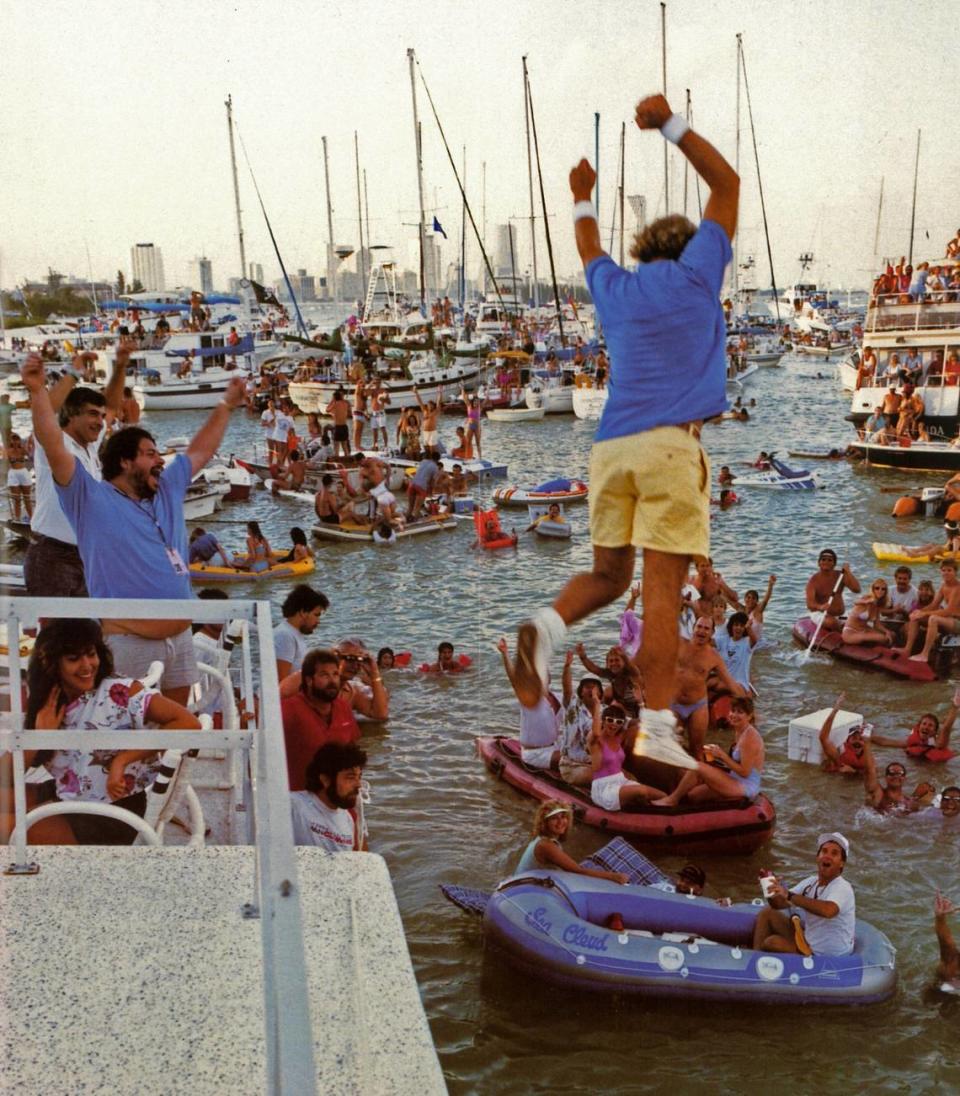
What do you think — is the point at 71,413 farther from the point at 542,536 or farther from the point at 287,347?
the point at 287,347

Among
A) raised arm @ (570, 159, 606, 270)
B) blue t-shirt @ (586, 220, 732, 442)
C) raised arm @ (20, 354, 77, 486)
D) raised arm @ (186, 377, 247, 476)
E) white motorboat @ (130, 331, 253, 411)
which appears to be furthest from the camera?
white motorboat @ (130, 331, 253, 411)

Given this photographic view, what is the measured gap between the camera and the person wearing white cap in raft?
6.88 meters

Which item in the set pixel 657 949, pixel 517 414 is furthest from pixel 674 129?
pixel 517 414

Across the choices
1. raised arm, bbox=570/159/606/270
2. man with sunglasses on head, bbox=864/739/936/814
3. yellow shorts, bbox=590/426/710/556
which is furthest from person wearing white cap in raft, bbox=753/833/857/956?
raised arm, bbox=570/159/606/270

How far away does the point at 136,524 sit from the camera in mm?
4574

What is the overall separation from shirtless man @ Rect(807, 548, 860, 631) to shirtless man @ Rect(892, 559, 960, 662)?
897 mm

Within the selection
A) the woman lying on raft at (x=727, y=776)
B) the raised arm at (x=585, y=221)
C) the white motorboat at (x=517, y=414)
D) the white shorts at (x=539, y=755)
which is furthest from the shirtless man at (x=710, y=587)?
the white motorboat at (x=517, y=414)

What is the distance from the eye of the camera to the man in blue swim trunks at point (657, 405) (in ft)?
7.36

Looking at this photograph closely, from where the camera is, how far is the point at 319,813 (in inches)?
211

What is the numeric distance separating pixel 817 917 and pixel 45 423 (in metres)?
5.40

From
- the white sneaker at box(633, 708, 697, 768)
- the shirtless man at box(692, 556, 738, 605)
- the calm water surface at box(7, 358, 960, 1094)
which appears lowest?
the calm water surface at box(7, 358, 960, 1094)

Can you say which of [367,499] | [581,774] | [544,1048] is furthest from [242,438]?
[544,1048]

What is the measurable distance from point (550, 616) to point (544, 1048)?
200 inches

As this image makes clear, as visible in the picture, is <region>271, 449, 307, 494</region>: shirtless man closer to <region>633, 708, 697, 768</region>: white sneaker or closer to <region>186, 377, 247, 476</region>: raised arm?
<region>186, 377, 247, 476</region>: raised arm
